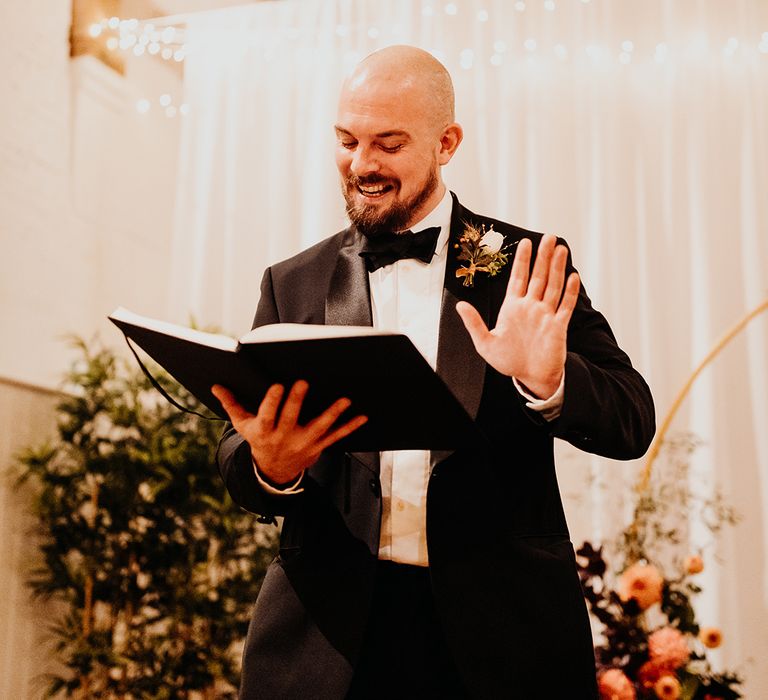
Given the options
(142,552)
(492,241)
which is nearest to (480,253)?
(492,241)

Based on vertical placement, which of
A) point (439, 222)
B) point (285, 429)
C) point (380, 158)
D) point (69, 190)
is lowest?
point (285, 429)

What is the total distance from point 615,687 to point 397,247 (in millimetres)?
1446

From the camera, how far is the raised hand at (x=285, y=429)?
4.52ft

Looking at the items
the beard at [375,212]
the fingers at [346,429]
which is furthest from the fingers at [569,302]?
the beard at [375,212]

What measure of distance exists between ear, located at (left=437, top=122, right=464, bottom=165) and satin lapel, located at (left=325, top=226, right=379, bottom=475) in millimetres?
271

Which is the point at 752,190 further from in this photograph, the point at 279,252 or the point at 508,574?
the point at 508,574

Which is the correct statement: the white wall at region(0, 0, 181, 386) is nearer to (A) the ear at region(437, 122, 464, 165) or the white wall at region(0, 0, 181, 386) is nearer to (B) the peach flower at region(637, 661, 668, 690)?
(A) the ear at region(437, 122, 464, 165)

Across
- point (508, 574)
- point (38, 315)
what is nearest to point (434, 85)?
point (508, 574)

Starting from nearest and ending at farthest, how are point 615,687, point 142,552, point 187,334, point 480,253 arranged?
point 187,334, point 480,253, point 615,687, point 142,552

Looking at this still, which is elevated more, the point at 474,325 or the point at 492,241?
the point at 492,241

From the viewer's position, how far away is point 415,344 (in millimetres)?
1554

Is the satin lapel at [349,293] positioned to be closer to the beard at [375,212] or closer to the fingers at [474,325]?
the beard at [375,212]

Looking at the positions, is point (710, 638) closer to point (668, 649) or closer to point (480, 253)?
point (668, 649)

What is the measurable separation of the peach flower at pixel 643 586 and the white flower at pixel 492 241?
Answer: 137 cm
